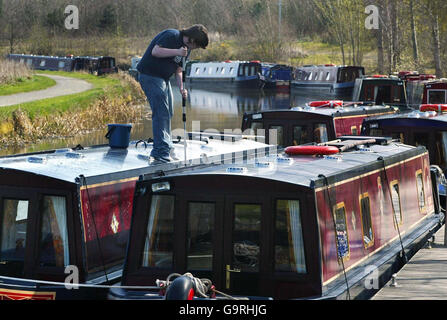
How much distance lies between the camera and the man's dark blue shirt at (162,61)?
1071cm

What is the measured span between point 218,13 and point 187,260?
8197cm

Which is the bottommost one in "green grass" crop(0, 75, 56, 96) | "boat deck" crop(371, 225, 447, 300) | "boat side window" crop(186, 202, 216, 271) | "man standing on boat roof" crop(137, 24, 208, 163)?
"boat deck" crop(371, 225, 447, 300)

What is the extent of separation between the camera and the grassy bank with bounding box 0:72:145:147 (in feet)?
85.9

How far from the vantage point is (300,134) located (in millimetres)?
18188

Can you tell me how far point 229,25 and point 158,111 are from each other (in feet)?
254

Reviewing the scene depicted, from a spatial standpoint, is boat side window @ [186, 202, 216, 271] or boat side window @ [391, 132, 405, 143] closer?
boat side window @ [186, 202, 216, 271]

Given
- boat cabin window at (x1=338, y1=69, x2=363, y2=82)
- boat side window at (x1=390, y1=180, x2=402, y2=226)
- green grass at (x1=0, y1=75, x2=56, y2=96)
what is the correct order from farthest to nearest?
boat cabin window at (x1=338, y1=69, x2=363, y2=82) < green grass at (x1=0, y1=75, x2=56, y2=96) < boat side window at (x1=390, y1=180, x2=402, y2=226)

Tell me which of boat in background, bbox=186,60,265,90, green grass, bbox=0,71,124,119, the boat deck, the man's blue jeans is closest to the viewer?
the boat deck

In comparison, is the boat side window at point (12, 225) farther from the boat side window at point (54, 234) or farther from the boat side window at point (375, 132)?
the boat side window at point (375, 132)

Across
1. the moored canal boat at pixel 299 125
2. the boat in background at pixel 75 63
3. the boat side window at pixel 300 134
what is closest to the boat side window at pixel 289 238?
the moored canal boat at pixel 299 125

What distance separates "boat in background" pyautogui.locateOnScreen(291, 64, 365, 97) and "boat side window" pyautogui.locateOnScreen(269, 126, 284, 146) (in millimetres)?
29916

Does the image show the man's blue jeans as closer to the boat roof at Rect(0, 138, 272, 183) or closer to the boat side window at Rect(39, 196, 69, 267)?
the boat roof at Rect(0, 138, 272, 183)

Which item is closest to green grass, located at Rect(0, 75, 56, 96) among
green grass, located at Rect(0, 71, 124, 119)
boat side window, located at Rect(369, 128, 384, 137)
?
green grass, located at Rect(0, 71, 124, 119)

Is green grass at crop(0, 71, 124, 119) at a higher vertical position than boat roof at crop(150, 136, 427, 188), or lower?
lower
